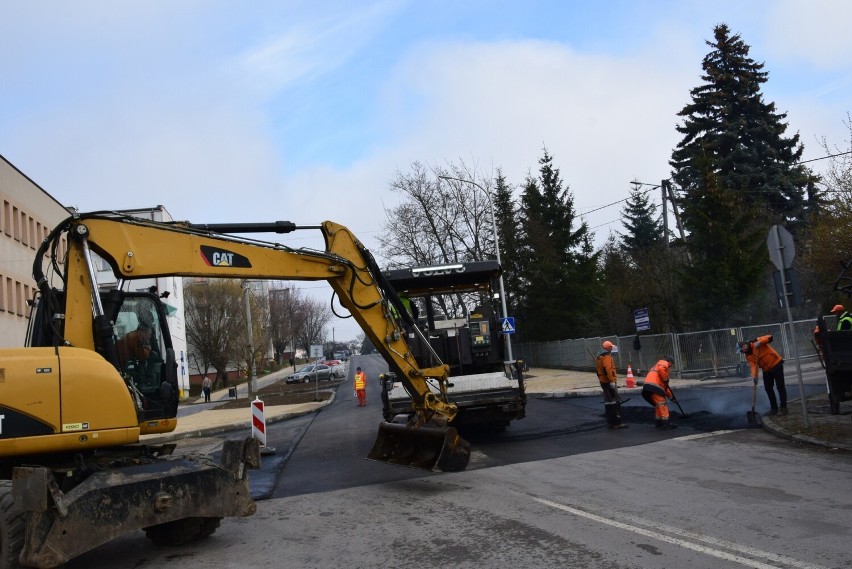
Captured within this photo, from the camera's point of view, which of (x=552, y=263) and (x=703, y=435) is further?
(x=552, y=263)

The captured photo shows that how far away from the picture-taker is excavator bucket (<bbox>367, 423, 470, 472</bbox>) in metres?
8.84

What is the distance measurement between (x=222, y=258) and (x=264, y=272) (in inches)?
22.0

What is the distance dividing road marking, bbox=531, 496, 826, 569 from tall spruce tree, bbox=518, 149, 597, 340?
32582 mm

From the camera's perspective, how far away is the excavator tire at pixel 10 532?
582 cm

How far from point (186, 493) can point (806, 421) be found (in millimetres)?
9491

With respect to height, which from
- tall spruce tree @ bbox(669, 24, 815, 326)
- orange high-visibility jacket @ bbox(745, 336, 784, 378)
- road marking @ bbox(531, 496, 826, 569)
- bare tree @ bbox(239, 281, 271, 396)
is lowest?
road marking @ bbox(531, 496, 826, 569)

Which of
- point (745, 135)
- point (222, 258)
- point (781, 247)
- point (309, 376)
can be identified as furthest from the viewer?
point (309, 376)

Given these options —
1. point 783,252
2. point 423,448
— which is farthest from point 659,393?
point 423,448

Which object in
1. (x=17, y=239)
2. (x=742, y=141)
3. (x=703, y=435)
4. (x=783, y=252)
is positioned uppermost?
(x=742, y=141)

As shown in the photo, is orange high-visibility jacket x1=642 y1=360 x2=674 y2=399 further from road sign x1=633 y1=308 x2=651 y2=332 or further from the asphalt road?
road sign x1=633 y1=308 x2=651 y2=332

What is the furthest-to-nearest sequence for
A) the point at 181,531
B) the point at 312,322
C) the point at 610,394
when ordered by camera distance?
the point at 312,322 < the point at 610,394 < the point at 181,531

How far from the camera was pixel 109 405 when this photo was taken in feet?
21.3

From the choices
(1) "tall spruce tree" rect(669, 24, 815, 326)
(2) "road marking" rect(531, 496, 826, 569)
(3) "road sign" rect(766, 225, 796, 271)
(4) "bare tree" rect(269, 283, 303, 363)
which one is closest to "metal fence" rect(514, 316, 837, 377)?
(1) "tall spruce tree" rect(669, 24, 815, 326)

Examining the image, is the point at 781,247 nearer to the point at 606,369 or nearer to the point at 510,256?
the point at 606,369
